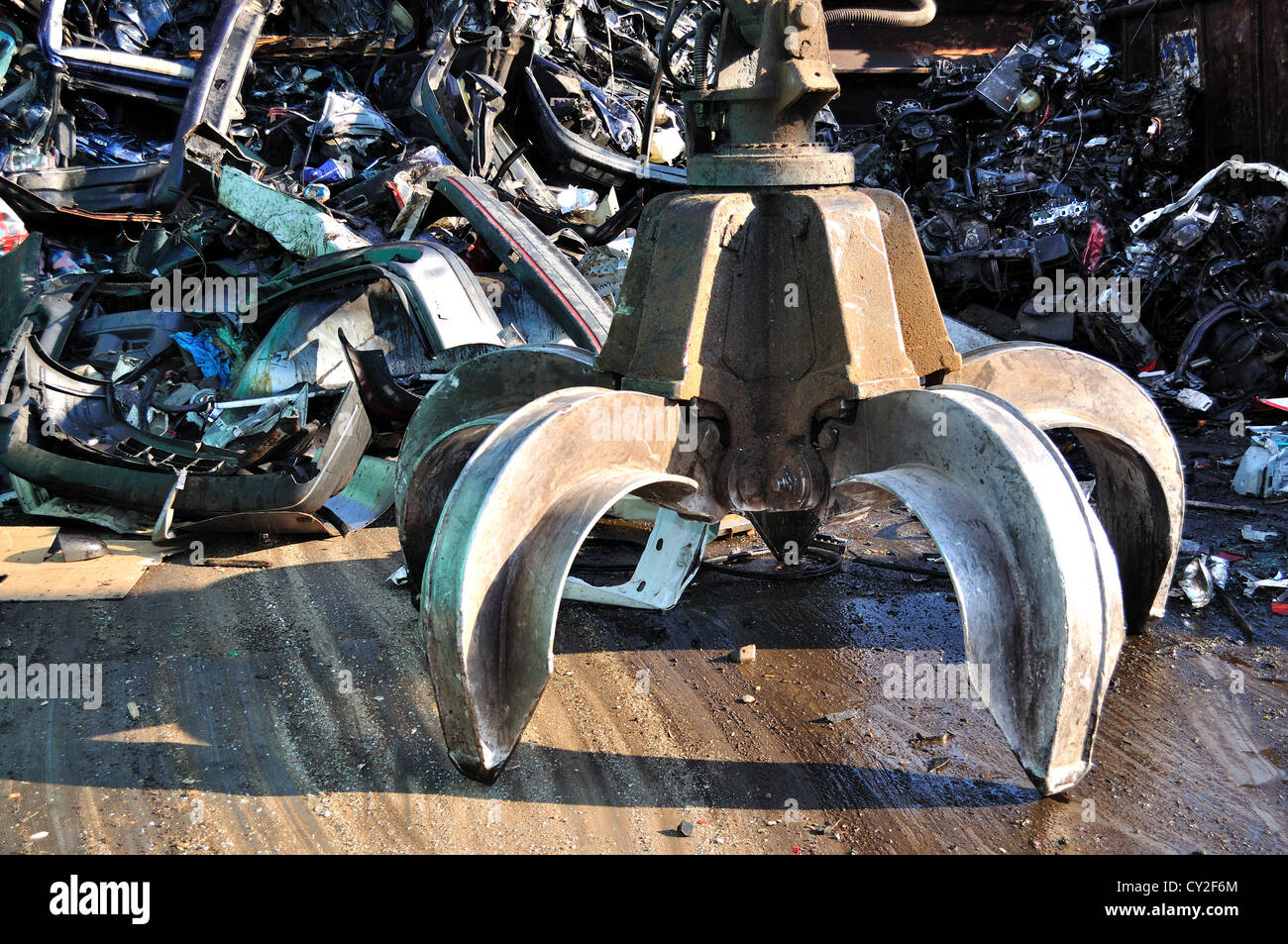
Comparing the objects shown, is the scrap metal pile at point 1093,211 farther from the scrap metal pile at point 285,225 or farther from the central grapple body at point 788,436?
the central grapple body at point 788,436

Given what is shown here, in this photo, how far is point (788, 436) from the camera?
2.81 meters

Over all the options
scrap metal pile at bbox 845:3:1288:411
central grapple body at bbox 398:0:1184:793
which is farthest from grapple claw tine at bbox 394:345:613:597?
scrap metal pile at bbox 845:3:1288:411

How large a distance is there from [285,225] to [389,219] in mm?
866

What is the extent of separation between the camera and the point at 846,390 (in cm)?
263

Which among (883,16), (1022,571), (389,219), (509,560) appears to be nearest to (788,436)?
(1022,571)

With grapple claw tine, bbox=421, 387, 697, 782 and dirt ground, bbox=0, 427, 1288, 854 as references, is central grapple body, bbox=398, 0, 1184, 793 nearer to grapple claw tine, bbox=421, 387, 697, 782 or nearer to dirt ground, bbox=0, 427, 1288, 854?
grapple claw tine, bbox=421, 387, 697, 782

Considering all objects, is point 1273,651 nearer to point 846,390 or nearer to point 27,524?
point 846,390

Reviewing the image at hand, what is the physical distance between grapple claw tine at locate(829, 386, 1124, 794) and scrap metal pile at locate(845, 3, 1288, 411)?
15.1 feet

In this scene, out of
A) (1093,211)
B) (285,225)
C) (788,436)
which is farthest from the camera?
(1093,211)

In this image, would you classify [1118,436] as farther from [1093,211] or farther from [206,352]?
[1093,211]

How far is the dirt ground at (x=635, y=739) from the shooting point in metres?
2.41

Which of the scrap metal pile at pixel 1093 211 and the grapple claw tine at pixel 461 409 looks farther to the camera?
the scrap metal pile at pixel 1093 211

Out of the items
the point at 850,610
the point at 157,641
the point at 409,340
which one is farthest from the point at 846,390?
the point at 409,340

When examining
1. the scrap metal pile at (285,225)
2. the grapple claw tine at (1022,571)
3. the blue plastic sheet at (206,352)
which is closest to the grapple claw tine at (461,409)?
the scrap metal pile at (285,225)
